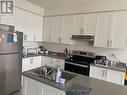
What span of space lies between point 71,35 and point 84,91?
2460 millimetres

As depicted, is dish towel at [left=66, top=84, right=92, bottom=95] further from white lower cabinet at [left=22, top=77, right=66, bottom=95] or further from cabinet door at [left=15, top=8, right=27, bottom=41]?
cabinet door at [left=15, top=8, right=27, bottom=41]

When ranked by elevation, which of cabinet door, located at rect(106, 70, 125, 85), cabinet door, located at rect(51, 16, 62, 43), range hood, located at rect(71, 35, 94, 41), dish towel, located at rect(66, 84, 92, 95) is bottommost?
cabinet door, located at rect(106, 70, 125, 85)

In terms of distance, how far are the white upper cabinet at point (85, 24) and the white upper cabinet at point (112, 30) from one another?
0.15 m

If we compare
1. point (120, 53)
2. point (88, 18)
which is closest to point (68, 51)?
point (88, 18)

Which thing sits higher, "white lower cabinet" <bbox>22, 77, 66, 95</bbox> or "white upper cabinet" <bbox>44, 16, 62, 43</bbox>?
"white upper cabinet" <bbox>44, 16, 62, 43</bbox>

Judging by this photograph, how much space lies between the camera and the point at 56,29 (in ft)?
12.5

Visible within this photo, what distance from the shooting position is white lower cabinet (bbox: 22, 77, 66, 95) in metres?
1.41

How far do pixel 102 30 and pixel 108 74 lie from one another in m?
1.21

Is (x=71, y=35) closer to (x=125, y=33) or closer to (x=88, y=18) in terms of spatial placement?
(x=88, y=18)

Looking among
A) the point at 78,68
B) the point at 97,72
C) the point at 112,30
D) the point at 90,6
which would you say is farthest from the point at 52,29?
the point at 97,72

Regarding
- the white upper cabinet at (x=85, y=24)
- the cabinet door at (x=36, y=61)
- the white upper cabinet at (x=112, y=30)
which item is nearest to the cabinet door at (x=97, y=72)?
the white upper cabinet at (x=112, y=30)

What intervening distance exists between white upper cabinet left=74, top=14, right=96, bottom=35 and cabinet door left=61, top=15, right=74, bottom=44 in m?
0.15

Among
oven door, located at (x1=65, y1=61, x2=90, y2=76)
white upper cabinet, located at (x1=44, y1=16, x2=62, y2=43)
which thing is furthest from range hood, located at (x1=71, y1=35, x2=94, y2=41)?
oven door, located at (x1=65, y1=61, x2=90, y2=76)

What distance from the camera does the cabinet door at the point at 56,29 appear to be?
147 inches
